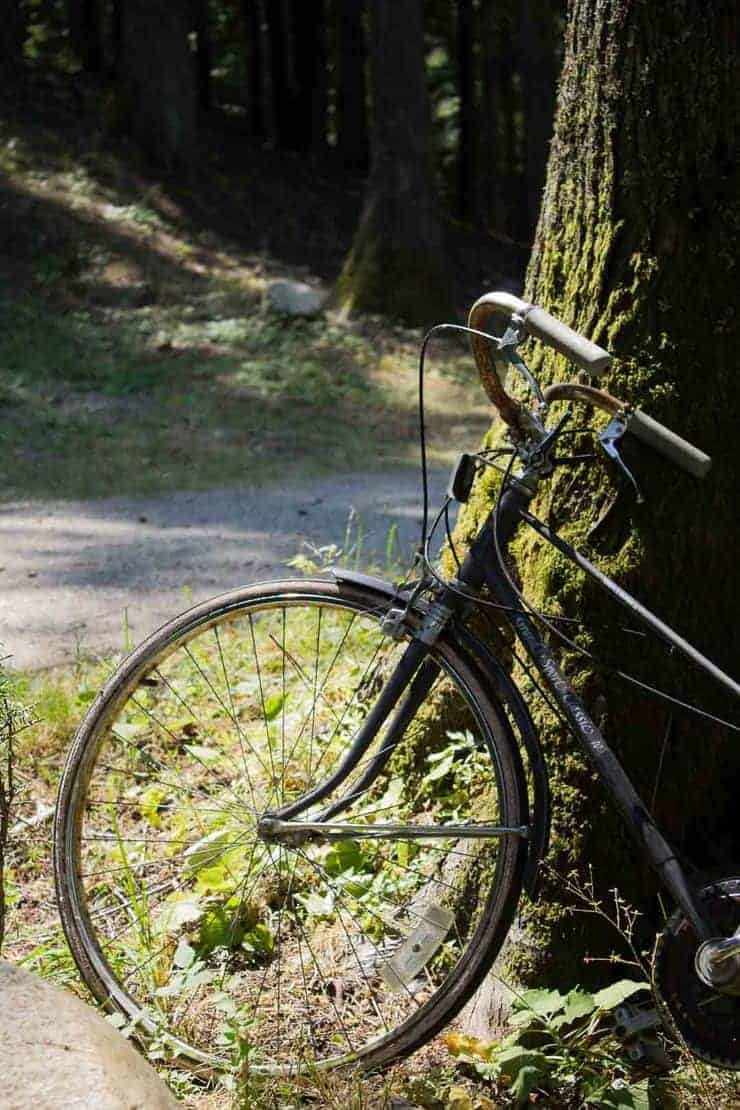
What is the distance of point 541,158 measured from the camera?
19.2 m

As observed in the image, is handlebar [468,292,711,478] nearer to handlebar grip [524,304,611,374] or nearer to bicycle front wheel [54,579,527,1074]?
handlebar grip [524,304,611,374]

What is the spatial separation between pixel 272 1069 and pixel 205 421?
7.64 meters

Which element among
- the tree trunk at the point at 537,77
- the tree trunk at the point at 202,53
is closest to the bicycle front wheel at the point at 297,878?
the tree trunk at the point at 537,77

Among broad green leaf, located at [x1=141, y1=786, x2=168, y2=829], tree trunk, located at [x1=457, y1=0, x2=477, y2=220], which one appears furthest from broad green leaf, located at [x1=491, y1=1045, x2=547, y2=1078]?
tree trunk, located at [x1=457, y1=0, x2=477, y2=220]

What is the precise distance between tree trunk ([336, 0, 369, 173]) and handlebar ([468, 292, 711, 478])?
1863 centimetres

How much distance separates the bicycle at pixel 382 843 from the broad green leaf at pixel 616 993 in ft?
0.35

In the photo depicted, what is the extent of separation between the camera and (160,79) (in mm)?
14727

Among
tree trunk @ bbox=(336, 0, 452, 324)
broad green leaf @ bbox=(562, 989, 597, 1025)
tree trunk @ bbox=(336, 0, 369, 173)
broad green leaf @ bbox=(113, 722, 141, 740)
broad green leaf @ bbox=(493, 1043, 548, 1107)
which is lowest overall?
broad green leaf @ bbox=(493, 1043, 548, 1107)

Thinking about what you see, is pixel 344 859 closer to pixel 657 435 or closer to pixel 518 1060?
pixel 518 1060

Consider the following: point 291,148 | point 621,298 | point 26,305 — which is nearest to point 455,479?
point 621,298

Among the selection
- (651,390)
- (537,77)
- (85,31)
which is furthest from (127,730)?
(85,31)

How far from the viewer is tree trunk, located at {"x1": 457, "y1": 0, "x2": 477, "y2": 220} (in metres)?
23.8

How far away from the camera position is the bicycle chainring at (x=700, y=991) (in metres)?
2.61

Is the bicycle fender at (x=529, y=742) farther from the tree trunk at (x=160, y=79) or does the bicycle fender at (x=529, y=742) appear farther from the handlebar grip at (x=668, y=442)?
the tree trunk at (x=160, y=79)
